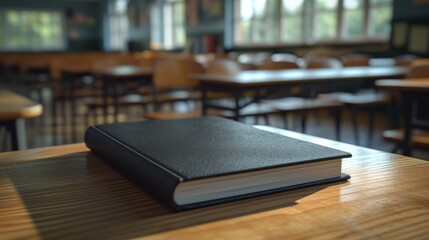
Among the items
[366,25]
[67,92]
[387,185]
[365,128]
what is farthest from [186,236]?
[366,25]

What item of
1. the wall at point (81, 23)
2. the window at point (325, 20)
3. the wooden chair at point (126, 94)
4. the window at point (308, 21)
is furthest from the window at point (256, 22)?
the wall at point (81, 23)

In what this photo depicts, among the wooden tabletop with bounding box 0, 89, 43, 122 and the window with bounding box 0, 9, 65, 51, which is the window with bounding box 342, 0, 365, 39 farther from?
the window with bounding box 0, 9, 65, 51

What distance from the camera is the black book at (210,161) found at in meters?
0.47

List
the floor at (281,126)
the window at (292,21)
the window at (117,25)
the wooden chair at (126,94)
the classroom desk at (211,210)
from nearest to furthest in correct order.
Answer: the classroom desk at (211,210), the wooden chair at (126,94), the floor at (281,126), the window at (292,21), the window at (117,25)

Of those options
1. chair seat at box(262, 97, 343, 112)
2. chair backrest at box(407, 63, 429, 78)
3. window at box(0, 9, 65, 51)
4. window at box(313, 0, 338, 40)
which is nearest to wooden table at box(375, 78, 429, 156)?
chair backrest at box(407, 63, 429, 78)

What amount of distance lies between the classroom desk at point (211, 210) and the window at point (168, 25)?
11.6 meters

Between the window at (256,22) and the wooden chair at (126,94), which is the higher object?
the window at (256,22)

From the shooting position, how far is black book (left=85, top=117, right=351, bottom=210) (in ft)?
1.56

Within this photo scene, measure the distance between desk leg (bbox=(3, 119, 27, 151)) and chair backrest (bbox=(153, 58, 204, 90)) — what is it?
2275 mm

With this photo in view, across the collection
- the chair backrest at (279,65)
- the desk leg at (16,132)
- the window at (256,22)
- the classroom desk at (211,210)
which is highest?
the window at (256,22)

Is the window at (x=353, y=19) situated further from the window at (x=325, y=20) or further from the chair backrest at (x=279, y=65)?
the chair backrest at (x=279, y=65)

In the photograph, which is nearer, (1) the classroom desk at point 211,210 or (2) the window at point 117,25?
(1) the classroom desk at point 211,210

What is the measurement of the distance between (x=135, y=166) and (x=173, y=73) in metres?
3.14

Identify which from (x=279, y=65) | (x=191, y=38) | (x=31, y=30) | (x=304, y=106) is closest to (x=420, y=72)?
(x=304, y=106)
